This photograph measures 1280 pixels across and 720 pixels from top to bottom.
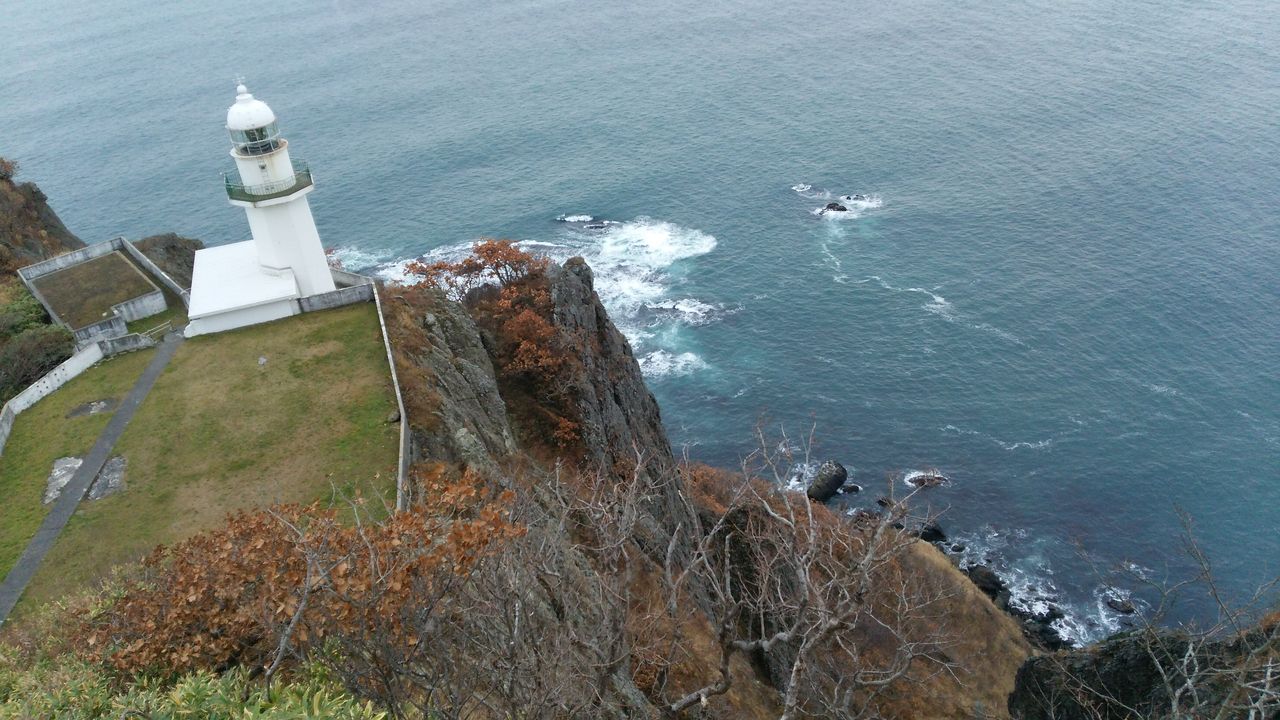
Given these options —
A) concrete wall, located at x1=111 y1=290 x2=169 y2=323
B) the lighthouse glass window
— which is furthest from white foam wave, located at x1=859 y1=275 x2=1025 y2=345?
concrete wall, located at x1=111 y1=290 x2=169 y2=323

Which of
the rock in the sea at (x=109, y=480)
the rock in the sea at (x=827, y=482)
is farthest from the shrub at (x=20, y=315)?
the rock in the sea at (x=827, y=482)

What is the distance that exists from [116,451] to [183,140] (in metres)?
112

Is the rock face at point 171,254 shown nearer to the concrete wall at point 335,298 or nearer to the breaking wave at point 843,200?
the concrete wall at point 335,298

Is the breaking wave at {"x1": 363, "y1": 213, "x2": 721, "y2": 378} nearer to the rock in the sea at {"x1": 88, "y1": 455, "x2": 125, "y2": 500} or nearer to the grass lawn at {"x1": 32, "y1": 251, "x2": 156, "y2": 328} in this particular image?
the grass lawn at {"x1": 32, "y1": 251, "x2": 156, "y2": 328}

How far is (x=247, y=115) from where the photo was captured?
43.9 metres

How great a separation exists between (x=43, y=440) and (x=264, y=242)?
15.0 metres

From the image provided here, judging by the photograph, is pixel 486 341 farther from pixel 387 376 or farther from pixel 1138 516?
pixel 1138 516

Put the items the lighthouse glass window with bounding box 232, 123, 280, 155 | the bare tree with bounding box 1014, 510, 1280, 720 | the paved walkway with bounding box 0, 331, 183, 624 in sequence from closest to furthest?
the paved walkway with bounding box 0, 331, 183, 624, the bare tree with bounding box 1014, 510, 1280, 720, the lighthouse glass window with bounding box 232, 123, 280, 155

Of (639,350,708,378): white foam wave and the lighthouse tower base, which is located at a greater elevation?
the lighthouse tower base

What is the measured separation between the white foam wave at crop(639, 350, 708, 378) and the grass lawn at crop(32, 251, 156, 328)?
139 ft

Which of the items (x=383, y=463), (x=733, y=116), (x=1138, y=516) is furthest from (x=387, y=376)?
(x=733, y=116)

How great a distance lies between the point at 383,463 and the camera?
3381 cm

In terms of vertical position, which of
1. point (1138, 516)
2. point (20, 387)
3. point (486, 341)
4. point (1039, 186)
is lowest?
point (1138, 516)

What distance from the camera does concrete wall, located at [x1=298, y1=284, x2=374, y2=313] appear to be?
4662 cm
